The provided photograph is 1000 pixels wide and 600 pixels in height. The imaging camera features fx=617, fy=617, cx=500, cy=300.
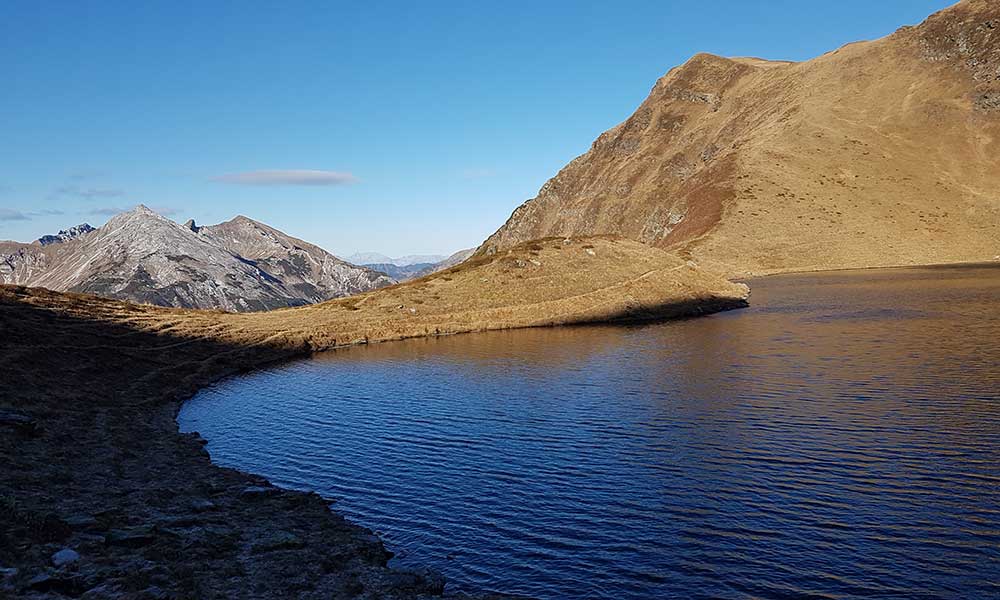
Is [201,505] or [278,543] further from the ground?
[201,505]

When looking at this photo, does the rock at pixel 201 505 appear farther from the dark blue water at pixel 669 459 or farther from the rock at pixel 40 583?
the rock at pixel 40 583

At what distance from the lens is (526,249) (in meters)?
106

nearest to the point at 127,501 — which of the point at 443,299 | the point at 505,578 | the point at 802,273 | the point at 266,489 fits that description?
the point at 266,489

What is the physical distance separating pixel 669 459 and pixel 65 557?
21522mm

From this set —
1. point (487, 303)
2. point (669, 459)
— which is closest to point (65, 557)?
point (669, 459)

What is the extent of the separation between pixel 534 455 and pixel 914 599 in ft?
52.6

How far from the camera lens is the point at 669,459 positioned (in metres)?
26.8

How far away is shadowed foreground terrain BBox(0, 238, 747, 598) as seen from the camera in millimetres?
16062

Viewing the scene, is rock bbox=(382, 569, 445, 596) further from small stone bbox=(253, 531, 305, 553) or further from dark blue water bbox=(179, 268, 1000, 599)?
small stone bbox=(253, 531, 305, 553)

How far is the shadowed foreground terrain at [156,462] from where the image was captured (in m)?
16.1

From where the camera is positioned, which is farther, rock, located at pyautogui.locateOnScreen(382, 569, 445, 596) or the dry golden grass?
the dry golden grass

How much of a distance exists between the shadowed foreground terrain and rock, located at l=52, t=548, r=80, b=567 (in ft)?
0.25

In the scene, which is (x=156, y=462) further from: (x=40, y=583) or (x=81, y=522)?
(x=40, y=583)

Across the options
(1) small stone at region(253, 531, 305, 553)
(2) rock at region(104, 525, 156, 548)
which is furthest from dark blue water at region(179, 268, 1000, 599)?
(2) rock at region(104, 525, 156, 548)
